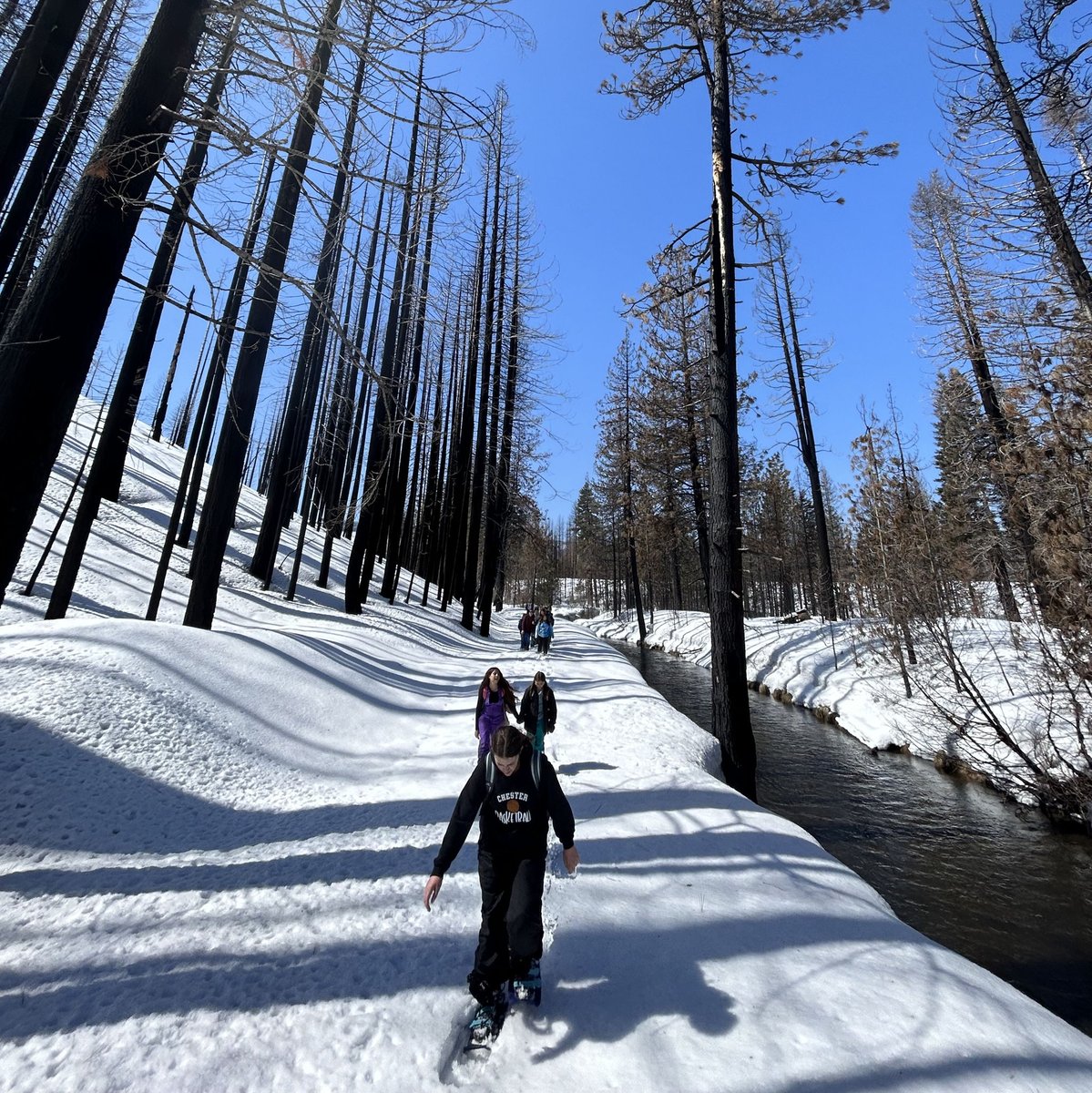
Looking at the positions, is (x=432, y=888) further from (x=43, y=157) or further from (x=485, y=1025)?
(x=43, y=157)

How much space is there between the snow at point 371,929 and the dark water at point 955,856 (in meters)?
1.56

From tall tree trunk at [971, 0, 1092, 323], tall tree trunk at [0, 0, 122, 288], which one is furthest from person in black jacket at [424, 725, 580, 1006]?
tall tree trunk at [0, 0, 122, 288]

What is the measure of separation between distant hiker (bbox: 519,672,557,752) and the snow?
66 centimetres

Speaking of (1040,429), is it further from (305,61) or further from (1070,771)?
(305,61)

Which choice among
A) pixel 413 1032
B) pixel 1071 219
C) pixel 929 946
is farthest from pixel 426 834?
Result: pixel 1071 219

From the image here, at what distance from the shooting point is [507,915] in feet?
8.89

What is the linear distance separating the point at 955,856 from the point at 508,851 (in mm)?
6106

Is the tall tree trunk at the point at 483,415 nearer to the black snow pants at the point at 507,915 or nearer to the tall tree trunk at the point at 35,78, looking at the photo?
the tall tree trunk at the point at 35,78

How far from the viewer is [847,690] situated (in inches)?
507

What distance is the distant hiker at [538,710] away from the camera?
6207mm

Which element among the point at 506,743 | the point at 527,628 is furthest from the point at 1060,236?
the point at 527,628

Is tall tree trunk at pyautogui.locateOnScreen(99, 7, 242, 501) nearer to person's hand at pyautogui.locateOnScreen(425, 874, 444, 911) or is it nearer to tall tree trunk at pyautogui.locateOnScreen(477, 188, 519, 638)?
person's hand at pyautogui.locateOnScreen(425, 874, 444, 911)

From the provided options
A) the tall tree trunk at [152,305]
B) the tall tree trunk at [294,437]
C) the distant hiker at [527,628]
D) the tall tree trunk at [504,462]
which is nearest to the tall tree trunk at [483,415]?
the tall tree trunk at [504,462]

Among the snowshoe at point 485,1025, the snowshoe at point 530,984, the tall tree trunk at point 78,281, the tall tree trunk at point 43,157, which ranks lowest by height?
the snowshoe at point 485,1025
